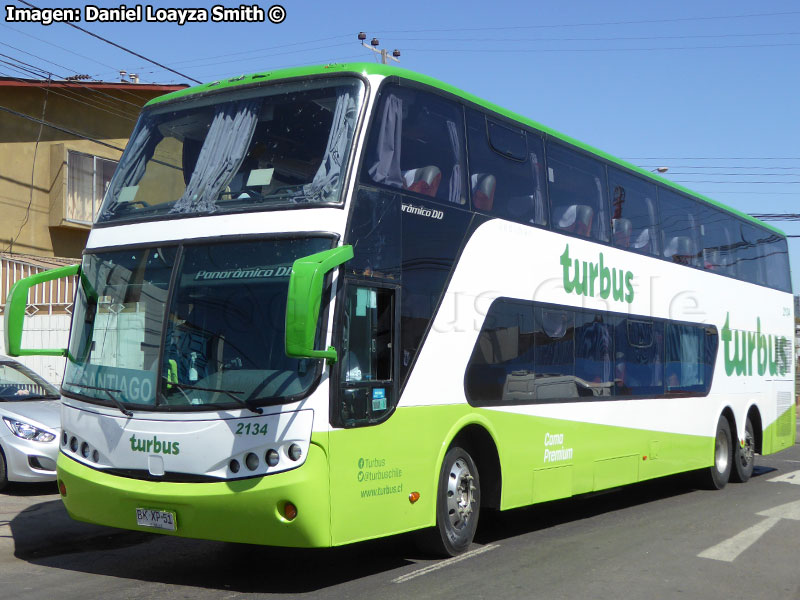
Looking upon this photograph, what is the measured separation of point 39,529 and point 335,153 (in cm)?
504

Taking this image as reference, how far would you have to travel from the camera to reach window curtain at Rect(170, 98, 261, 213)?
7688mm

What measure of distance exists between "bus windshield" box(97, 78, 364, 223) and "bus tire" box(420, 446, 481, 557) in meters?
2.76

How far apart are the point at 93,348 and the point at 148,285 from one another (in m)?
0.75

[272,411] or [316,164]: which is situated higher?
[316,164]

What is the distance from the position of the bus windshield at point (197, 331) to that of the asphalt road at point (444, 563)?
1.49 meters

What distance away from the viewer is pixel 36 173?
22141 mm

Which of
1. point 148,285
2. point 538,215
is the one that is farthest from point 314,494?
point 538,215

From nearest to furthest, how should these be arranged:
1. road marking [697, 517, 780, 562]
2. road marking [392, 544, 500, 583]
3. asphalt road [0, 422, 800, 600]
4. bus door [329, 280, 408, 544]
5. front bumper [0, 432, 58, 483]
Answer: bus door [329, 280, 408, 544] → asphalt road [0, 422, 800, 600] → road marking [392, 544, 500, 583] → road marking [697, 517, 780, 562] → front bumper [0, 432, 58, 483]

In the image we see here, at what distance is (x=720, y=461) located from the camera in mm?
15039

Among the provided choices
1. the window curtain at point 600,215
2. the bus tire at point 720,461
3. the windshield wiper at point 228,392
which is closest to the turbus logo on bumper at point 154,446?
the windshield wiper at point 228,392

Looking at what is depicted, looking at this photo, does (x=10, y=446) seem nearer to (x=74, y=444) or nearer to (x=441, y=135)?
(x=74, y=444)

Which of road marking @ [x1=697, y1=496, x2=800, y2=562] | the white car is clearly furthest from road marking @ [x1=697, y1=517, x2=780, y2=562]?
the white car

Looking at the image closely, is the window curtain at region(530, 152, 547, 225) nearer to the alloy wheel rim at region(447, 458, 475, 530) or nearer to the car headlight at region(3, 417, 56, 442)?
the alloy wheel rim at region(447, 458, 475, 530)

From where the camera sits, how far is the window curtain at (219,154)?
7.69m
